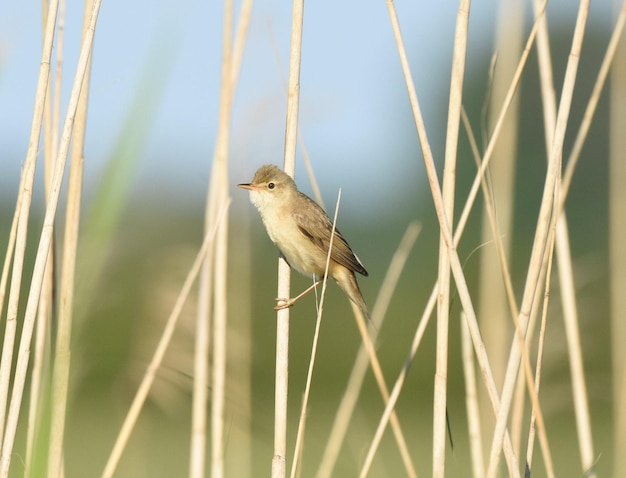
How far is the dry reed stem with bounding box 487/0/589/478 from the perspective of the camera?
266 centimetres

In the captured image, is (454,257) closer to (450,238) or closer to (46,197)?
(450,238)

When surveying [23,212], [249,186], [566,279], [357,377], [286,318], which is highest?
[249,186]

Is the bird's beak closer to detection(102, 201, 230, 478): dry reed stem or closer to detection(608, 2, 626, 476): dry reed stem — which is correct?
detection(102, 201, 230, 478): dry reed stem

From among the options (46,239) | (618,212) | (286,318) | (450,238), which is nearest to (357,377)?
(286,318)

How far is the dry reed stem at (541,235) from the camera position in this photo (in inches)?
105

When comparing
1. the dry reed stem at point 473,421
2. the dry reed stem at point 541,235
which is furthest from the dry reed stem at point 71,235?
the dry reed stem at point 473,421

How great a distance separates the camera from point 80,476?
9.65 meters

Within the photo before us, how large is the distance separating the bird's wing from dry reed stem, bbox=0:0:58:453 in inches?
73.0

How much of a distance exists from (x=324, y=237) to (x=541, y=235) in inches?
74.5

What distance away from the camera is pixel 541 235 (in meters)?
2.71

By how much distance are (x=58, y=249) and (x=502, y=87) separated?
7.02 feet

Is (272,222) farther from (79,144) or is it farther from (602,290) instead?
(602,290)

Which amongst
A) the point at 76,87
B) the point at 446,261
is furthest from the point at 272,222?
the point at 76,87

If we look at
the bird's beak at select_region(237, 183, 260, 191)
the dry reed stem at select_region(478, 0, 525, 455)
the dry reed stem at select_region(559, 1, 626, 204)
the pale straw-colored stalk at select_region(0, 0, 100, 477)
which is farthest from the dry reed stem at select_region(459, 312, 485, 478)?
the pale straw-colored stalk at select_region(0, 0, 100, 477)
